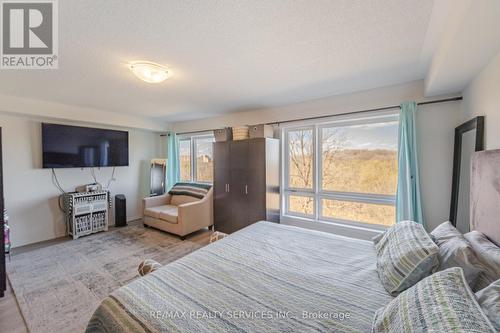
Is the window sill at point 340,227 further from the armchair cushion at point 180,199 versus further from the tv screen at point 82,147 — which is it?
the tv screen at point 82,147

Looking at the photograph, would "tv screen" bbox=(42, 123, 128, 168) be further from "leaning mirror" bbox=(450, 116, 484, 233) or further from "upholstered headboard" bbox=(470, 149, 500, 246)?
"leaning mirror" bbox=(450, 116, 484, 233)

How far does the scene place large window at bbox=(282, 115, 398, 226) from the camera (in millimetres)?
2922

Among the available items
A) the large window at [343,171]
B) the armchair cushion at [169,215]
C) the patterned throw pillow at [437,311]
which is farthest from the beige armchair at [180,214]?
the patterned throw pillow at [437,311]

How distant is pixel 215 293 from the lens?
1.22 metres

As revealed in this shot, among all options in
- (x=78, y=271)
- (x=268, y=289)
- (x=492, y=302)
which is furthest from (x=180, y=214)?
(x=492, y=302)

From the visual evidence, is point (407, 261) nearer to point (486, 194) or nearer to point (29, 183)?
point (486, 194)

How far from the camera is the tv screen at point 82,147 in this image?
356 cm

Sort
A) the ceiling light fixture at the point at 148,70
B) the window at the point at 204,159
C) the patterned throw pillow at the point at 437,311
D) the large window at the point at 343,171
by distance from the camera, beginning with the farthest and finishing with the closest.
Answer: the window at the point at 204,159, the large window at the point at 343,171, the ceiling light fixture at the point at 148,70, the patterned throw pillow at the point at 437,311

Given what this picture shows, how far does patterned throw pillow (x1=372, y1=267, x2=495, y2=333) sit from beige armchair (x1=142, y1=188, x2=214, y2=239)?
10.7ft

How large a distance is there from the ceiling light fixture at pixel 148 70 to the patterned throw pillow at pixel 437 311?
259 cm

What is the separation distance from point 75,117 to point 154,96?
171 cm

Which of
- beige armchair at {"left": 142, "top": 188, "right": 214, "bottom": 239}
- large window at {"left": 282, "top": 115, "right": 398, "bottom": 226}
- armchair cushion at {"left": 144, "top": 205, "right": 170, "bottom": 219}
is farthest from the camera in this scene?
armchair cushion at {"left": 144, "top": 205, "right": 170, "bottom": 219}

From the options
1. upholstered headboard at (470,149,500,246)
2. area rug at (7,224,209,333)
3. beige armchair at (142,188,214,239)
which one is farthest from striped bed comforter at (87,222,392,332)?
beige armchair at (142,188,214,239)

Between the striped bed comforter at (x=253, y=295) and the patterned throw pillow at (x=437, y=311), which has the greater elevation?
the patterned throw pillow at (x=437, y=311)
